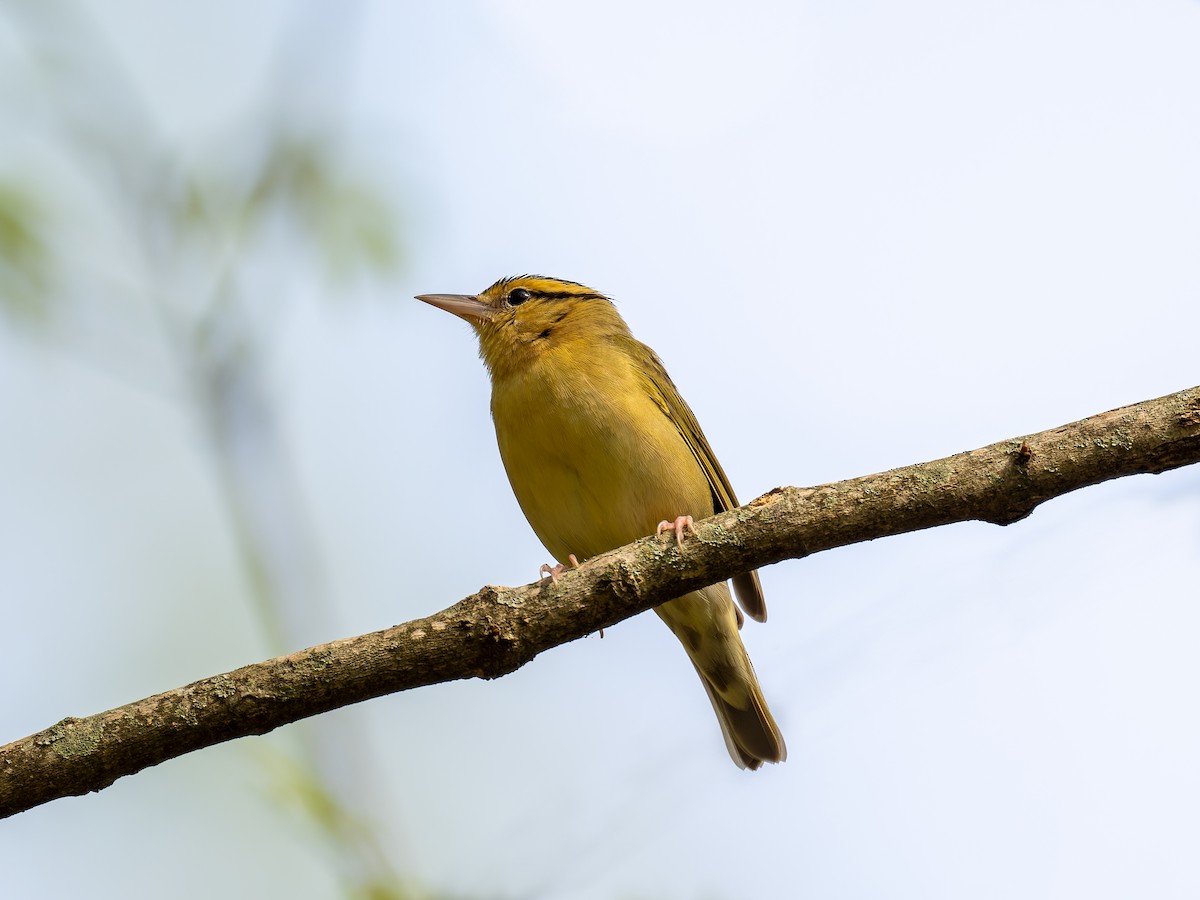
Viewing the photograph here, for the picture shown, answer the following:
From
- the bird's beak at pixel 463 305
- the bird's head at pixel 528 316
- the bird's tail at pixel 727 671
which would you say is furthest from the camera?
→ the bird's beak at pixel 463 305

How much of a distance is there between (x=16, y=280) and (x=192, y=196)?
3.25ft

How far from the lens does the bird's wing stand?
19.5 ft

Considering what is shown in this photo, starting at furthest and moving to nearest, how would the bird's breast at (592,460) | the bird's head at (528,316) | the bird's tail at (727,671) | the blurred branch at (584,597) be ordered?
the bird's head at (528,316) → the bird's tail at (727,671) → the bird's breast at (592,460) → the blurred branch at (584,597)

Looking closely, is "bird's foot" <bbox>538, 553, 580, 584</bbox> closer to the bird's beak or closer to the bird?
the bird

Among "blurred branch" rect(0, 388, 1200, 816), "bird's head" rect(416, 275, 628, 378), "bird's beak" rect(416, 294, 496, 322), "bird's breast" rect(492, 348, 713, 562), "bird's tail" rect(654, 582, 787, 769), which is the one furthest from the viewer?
"bird's beak" rect(416, 294, 496, 322)

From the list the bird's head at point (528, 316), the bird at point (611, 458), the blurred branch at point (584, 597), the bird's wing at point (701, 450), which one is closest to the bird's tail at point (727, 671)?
the bird at point (611, 458)

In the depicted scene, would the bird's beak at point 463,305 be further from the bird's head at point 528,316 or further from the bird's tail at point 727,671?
the bird's tail at point 727,671

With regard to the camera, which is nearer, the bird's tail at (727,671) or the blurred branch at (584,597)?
the blurred branch at (584,597)

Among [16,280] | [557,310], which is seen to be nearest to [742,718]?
[557,310]

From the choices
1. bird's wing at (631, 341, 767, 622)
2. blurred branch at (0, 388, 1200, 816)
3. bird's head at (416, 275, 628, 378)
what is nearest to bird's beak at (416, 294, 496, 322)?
bird's head at (416, 275, 628, 378)

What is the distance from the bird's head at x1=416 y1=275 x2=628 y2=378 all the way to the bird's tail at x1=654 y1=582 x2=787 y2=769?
1586 millimetres

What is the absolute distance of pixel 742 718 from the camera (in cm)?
636

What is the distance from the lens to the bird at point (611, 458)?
5465 mm

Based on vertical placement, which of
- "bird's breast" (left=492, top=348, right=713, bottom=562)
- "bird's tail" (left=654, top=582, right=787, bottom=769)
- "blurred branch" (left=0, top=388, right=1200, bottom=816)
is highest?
"bird's breast" (left=492, top=348, right=713, bottom=562)
